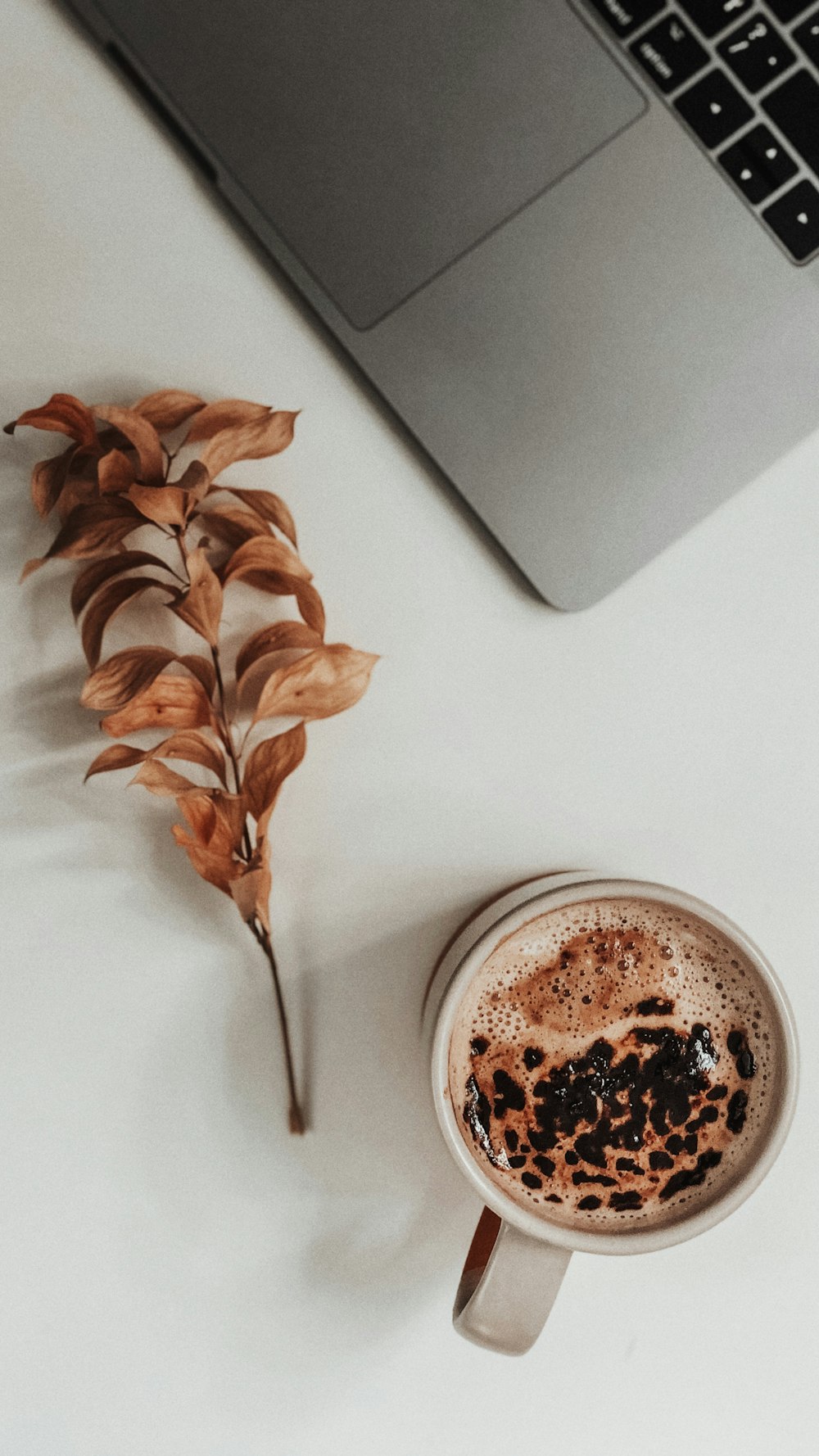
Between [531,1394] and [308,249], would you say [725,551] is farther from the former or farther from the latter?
[531,1394]

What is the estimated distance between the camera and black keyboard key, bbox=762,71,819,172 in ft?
1.54

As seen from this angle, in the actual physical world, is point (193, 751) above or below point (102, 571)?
below

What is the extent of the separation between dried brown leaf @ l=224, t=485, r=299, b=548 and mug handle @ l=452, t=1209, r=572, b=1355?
37cm

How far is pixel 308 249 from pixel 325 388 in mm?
70

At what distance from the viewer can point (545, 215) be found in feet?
1.62

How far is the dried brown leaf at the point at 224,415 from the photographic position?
1.60 ft

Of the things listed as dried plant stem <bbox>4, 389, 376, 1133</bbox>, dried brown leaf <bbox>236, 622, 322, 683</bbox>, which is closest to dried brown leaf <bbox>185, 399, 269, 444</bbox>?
dried plant stem <bbox>4, 389, 376, 1133</bbox>

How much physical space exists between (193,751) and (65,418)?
177 mm

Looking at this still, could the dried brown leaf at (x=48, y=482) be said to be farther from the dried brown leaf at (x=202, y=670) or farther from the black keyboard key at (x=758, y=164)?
the black keyboard key at (x=758, y=164)

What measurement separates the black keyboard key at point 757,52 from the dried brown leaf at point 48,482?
386mm

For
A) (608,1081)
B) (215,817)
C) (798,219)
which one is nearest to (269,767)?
(215,817)

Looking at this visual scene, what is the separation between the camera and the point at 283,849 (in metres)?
0.55

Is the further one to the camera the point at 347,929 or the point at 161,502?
the point at 347,929

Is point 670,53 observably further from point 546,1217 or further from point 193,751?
point 546,1217
